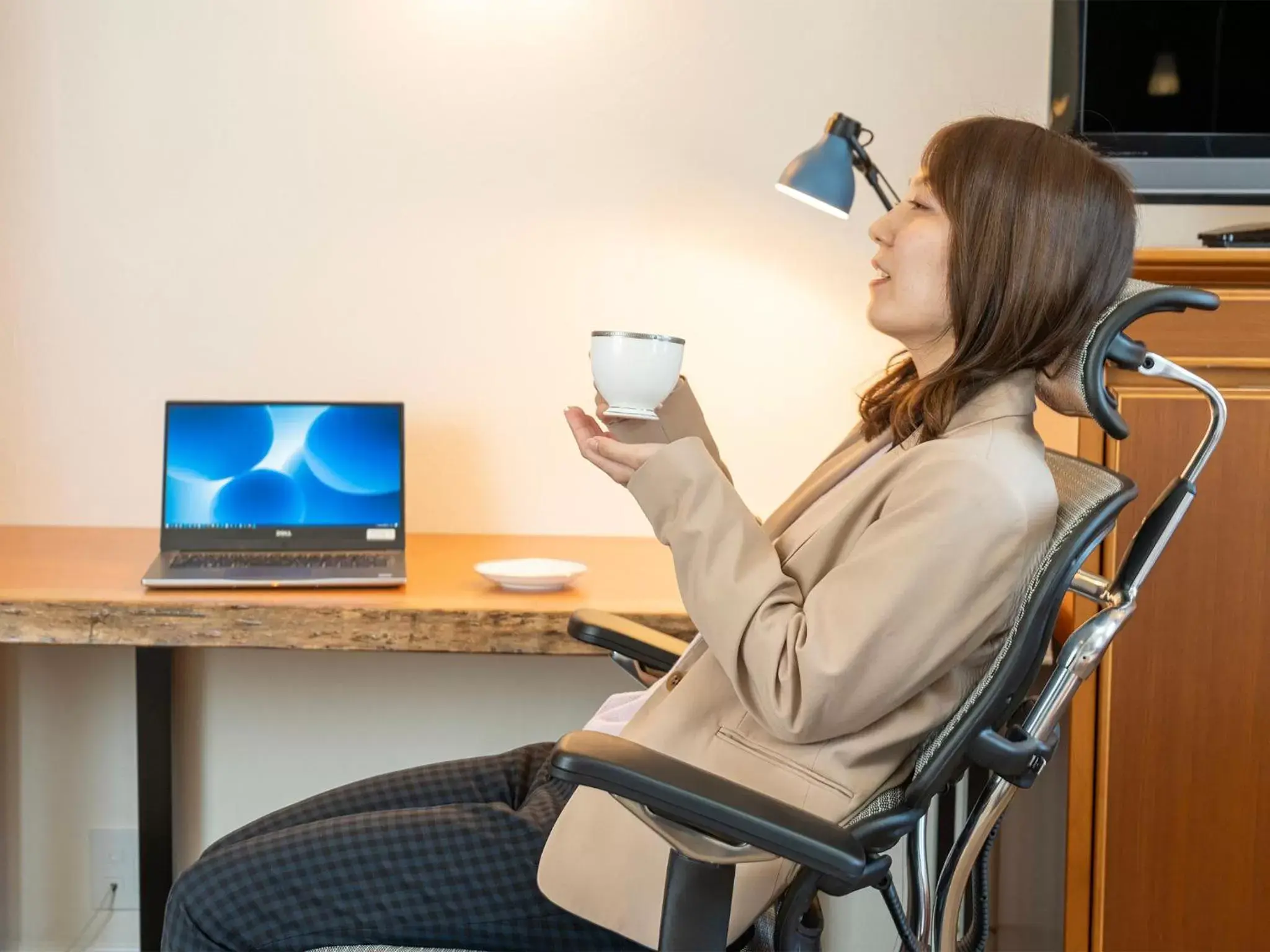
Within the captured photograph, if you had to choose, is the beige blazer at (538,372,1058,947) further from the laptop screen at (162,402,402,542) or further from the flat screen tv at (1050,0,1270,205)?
the flat screen tv at (1050,0,1270,205)

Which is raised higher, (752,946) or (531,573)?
(531,573)

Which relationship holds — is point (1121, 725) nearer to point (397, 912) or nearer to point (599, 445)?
point (599, 445)

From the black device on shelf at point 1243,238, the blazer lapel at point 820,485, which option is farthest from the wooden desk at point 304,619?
the black device on shelf at point 1243,238

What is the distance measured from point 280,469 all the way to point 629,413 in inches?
35.8

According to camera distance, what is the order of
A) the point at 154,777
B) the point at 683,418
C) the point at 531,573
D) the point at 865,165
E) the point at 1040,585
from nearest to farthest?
the point at 1040,585 → the point at 683,418 → the point at 531,573 → the point at 865,165 → the point at 154,777

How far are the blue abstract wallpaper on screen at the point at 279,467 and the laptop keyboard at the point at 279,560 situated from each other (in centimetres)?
5

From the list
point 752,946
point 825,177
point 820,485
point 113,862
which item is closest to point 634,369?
point 820,485

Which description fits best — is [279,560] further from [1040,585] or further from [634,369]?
[1040,585]

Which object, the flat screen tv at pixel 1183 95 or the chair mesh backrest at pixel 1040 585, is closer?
the chair mesh backrest at pixel 1040 585

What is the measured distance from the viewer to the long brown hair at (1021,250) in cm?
111

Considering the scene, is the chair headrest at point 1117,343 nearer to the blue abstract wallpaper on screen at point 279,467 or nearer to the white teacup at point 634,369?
the white teacup at point 634,369

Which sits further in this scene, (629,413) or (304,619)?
(304,619)

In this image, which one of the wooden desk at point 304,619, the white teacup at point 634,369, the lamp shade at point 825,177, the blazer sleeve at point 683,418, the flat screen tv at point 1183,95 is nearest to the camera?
the white teacup at point 634,369

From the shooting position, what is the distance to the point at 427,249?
2176 mm
